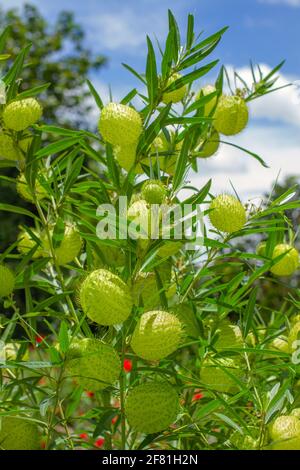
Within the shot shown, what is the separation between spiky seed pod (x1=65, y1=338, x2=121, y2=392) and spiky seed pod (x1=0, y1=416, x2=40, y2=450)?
21cm

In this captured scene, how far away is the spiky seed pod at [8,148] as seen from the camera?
0.97m

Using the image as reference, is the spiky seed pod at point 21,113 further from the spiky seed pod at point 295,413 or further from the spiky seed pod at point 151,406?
the spiky seed pod at point 295,413

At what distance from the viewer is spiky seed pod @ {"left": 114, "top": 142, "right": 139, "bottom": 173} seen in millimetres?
912

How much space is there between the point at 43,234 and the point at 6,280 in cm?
19

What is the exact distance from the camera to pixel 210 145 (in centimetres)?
109

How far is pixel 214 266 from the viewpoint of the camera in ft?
3.40

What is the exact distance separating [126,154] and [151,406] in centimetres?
36

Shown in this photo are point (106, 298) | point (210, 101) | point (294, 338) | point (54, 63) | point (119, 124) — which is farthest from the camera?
point (54, 63)

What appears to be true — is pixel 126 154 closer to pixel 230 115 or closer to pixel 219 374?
pixel 230 115

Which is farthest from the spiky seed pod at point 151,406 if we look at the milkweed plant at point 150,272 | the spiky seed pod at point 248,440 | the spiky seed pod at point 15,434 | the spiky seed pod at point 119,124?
the spiky seed pod at point 119,124

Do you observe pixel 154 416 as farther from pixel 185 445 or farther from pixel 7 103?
pixel 7 103

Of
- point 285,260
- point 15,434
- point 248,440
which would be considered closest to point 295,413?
point 248,440
